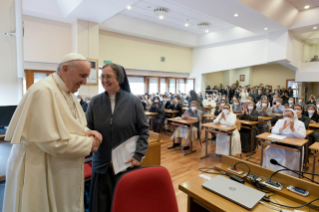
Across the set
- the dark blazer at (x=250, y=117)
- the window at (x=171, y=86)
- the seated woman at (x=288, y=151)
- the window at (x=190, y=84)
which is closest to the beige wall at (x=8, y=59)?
the seated woman at (x=288, y=151)

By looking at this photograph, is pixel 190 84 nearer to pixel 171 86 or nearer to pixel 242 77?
pixel 171 86

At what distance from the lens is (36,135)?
1042mm

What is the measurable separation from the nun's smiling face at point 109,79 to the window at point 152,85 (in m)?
9.94

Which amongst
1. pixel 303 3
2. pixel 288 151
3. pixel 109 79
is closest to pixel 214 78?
pixel 303 3

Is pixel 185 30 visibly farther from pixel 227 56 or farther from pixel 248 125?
pixel 248 125

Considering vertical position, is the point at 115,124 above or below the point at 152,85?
below

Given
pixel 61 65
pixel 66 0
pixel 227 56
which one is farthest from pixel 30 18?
pixel 227 56

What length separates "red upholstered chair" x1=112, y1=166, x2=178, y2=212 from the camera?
1.03 m

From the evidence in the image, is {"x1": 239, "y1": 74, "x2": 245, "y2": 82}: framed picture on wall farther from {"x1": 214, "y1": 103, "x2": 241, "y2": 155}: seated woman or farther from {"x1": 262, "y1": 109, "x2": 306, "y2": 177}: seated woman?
{"x1": 262, "y1": 109, "x2": 306, "y2": 177}: seated woman

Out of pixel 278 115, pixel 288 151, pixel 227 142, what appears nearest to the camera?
pixel 288 151

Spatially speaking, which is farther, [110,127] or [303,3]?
[303,3]

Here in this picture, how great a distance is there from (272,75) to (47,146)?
17.2 metres

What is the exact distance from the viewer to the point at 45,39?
6645 mm

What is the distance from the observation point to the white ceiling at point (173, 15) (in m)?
7.62
